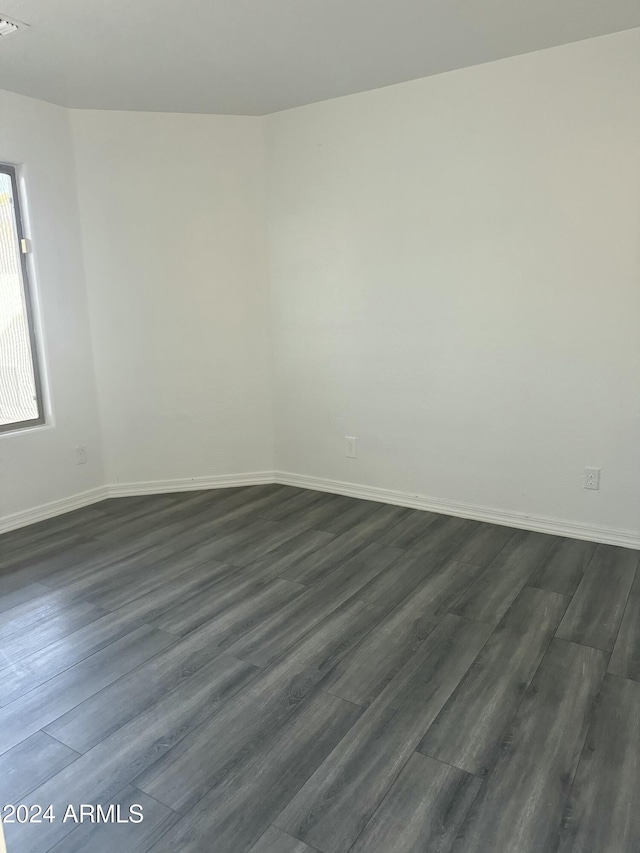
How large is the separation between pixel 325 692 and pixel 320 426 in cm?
237

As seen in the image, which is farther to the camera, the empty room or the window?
the window

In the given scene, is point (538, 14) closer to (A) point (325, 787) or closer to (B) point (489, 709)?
(B) point (489, 709)

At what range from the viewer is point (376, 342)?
12.8ft

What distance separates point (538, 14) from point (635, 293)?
4.52 feet

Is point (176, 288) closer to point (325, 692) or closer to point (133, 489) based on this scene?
point (133, 489)

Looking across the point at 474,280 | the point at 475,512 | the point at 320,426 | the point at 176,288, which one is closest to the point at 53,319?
the point at 176,288

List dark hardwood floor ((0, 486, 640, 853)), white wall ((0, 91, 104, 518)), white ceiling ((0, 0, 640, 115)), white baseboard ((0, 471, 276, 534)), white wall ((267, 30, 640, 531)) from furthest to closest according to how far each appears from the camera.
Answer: white baseboard ((0, 471, 276, 534)) → white wall ((0, 91, 104, 518)) → white wall ((267, 30, 640, 531)) → white ceiling ((0, 0, 640, 115)) → dark hardwood floor ((0, 486, 640, 853))

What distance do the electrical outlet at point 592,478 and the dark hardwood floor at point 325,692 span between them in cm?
33

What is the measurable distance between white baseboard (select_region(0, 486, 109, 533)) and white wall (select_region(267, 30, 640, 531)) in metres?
1.52

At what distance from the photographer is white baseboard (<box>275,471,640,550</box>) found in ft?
10.8

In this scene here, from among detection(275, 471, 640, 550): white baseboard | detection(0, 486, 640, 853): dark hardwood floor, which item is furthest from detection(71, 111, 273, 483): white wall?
detection(0, 486, 640, 853): dark hardwood floor

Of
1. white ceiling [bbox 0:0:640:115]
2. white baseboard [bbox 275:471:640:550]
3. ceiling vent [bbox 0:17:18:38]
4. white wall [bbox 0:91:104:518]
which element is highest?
white ceiling [bbox 0:0:640:115]

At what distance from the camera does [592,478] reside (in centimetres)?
329

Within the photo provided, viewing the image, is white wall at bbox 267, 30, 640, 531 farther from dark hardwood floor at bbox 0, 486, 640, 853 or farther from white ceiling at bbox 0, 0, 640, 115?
dark hardwood floor at bbox 0, 486, 640, 853
